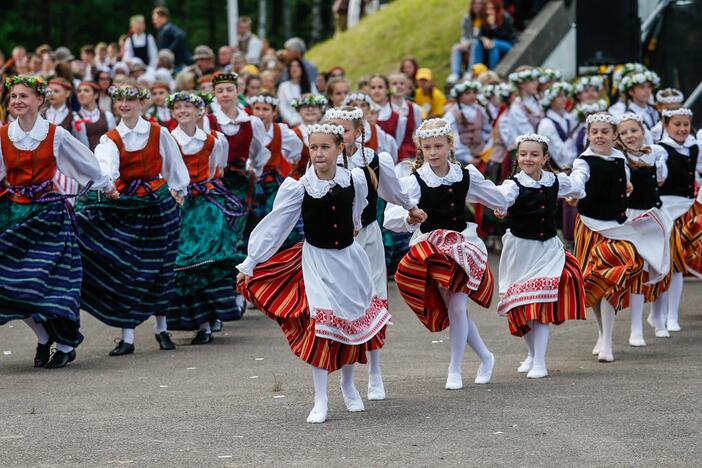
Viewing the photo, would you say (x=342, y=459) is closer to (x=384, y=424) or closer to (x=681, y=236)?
(x=384, y=424)

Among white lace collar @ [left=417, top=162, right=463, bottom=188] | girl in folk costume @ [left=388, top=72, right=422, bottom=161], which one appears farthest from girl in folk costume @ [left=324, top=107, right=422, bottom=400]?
girl in folk costume @ [left=388, top=72, right=422, bottom=161]

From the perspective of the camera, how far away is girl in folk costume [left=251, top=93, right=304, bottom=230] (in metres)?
12.8

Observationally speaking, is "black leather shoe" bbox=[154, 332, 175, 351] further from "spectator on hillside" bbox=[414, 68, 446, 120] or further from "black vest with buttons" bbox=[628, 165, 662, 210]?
"spectator on hillside" bbox=[414, 68, 446, 120]

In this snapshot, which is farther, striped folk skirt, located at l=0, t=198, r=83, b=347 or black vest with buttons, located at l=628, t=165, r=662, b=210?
black vest with buttons, located at l=628, t=165, r=662, b=210

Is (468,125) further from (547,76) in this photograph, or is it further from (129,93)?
(129,93)

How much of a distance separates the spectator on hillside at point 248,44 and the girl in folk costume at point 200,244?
572 inches

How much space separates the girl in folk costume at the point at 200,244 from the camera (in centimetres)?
1108

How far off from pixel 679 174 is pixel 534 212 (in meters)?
2.54

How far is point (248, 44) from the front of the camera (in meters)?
26.4

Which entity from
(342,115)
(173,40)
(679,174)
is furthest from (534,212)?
(173,40)

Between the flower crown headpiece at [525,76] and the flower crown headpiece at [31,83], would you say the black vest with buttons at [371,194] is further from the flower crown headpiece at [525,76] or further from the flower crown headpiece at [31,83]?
the flower crown headpiece at [525,76]

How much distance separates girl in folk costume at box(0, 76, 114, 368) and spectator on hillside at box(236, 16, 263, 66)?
52.4 feet

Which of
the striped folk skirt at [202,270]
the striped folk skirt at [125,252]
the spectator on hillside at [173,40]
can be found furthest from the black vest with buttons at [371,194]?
the spectator on hillside at [173,40]

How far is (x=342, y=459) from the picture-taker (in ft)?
22.1
